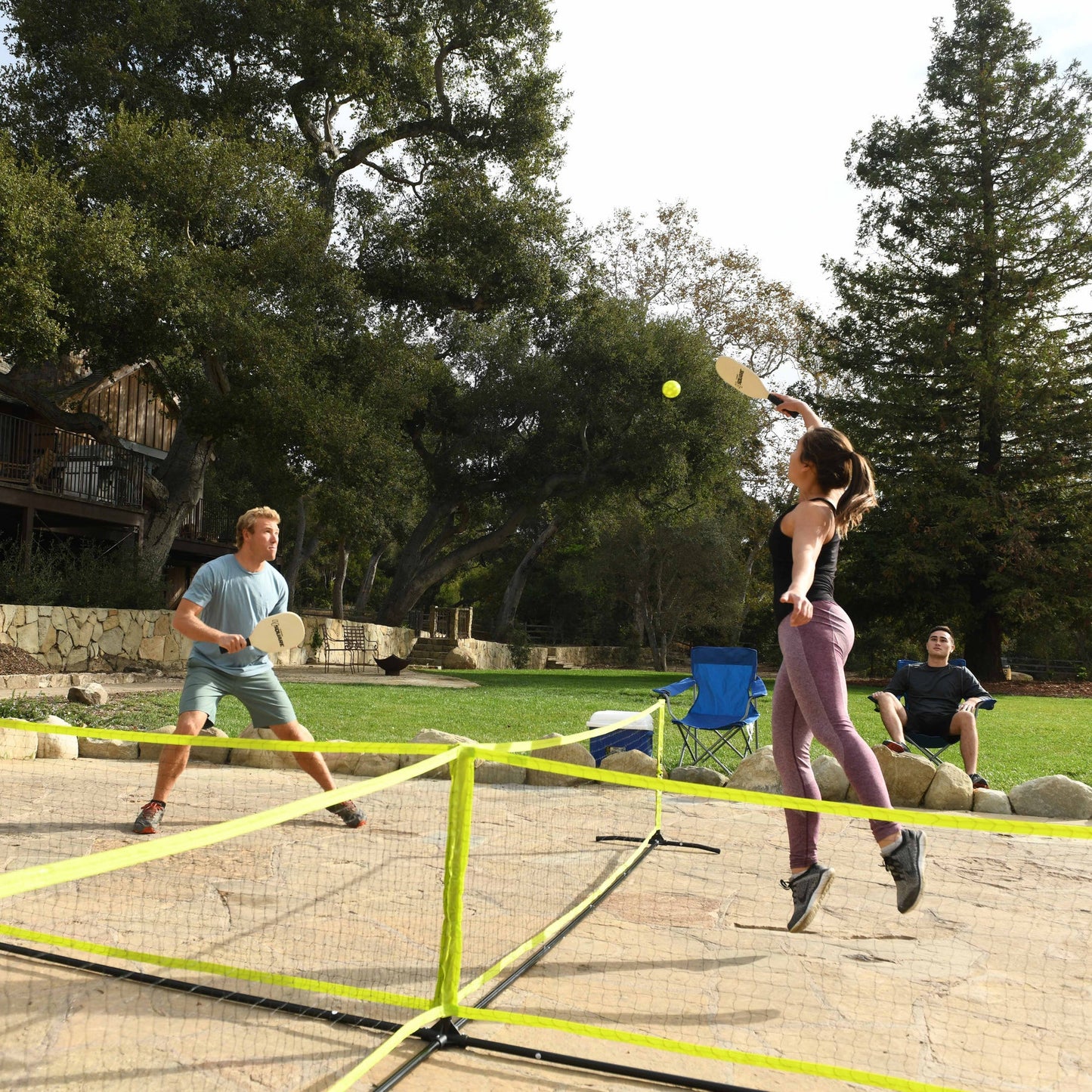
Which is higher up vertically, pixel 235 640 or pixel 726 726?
pixel 235 640

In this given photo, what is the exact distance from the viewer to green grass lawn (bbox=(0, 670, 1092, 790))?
9008 mm

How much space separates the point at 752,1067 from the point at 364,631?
23.7 metres

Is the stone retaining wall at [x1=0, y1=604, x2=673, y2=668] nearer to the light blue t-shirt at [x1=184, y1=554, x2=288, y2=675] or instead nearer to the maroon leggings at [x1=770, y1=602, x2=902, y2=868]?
the light blue t-shirt at [x1=184, y1=554, x2=288, y2=675]

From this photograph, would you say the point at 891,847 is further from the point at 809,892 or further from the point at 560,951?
the point at 560,951

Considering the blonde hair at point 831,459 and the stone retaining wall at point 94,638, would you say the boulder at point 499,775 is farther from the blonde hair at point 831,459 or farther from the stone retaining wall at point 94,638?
the stone retaining wall at point 94,638

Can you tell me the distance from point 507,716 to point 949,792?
6152mm

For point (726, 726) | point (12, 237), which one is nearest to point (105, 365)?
point (12, 237)

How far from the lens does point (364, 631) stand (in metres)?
25.6

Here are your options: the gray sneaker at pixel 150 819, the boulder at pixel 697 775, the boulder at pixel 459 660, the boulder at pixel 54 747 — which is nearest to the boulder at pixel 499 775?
the boulder at pixel 697 775

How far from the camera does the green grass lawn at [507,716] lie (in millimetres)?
9008

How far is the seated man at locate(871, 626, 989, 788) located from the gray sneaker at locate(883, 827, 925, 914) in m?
3.84

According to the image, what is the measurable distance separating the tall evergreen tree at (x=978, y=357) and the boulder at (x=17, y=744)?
1958cm

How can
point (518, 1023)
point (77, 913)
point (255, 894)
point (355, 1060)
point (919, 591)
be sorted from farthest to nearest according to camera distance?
point (919, 591)
point (255, 894)
point (77, 913)
point (518, 1023)
point (355, 1060)

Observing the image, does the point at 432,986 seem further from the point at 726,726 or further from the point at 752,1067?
the point at 726,726
